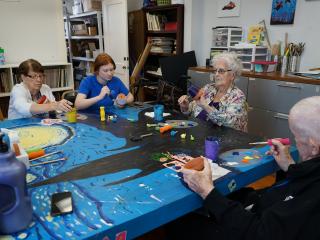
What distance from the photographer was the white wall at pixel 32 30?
3740 mm

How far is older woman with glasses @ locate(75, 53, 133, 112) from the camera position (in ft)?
8.01

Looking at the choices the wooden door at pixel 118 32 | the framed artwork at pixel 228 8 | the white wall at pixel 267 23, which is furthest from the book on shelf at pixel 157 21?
the framed artwork at pixel 228 8

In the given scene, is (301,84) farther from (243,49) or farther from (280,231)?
(280,231)

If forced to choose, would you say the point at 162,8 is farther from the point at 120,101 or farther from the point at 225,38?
the point at 120,101

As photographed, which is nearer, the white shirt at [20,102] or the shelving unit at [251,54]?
the white shirt at [20,102]

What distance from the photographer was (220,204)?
3.50 ft

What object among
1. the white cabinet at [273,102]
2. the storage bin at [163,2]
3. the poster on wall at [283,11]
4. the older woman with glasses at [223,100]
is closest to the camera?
the older woman with glasses at [223,100]

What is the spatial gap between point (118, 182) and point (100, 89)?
1.58m

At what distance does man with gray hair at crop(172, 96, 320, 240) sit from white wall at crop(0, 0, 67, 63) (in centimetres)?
358

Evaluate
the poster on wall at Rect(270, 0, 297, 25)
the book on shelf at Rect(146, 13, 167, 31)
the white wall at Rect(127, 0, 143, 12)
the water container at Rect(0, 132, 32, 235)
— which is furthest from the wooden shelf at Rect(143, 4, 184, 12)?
the water container at Rect(0, 132, 32, 235)

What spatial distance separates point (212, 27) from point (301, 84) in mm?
1725

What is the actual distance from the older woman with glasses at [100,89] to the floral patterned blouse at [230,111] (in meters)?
0.77

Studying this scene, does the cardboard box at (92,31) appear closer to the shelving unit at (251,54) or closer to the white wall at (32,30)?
the white wall at (32,30)

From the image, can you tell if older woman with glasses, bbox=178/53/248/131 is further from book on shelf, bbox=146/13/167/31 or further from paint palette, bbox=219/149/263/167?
book on shelf, bbox=146/13/167/31
